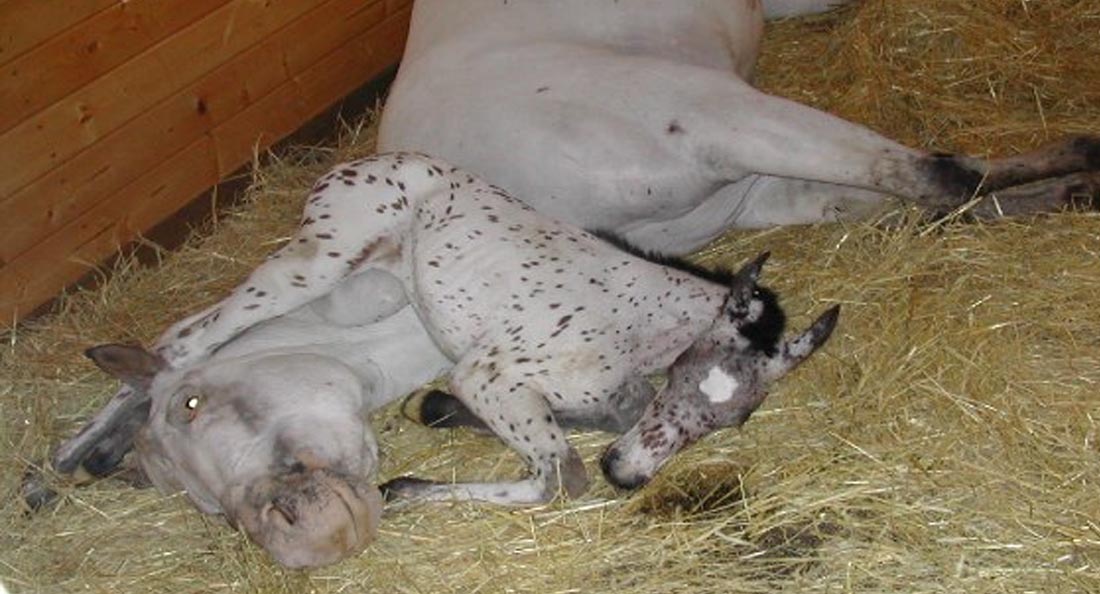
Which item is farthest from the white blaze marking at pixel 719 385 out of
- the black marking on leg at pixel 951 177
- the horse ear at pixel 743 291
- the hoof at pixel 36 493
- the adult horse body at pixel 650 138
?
the hoof at pixel 36 493

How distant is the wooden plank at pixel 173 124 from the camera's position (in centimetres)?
479

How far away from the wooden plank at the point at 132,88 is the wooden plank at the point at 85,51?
1.3 inches

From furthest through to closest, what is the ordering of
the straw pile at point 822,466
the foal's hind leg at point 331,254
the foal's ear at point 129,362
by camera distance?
the foal's hind leg at point 331,254
the foal's ear at point 129,362
the straw pile at point 822,466

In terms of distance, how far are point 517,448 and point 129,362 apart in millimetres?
1125

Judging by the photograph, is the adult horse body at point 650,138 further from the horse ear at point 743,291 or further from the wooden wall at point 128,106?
the wooden wall at point 128,106

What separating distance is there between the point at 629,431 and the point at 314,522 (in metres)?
0.86

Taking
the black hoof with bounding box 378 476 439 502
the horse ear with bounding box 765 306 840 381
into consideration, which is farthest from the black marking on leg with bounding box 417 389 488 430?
the horse ear with bounding box 765 306 840 381

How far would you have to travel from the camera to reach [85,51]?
189 inches

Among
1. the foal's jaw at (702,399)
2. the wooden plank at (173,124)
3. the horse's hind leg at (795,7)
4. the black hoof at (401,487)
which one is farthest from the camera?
the horse's hind leg at (795,7)

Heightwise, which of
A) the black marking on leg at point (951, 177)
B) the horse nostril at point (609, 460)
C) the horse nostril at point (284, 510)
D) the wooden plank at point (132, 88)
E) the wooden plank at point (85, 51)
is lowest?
the horse nostril at point (609, 460)

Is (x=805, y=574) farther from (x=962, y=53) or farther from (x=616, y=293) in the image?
(x=962, y=53)

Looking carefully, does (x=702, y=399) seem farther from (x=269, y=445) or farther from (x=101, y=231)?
(x=101, y=231)

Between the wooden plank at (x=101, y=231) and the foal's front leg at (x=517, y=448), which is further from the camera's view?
the wooden plank at (x=101, y=231)

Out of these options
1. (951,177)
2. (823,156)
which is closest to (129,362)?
(823,156)
